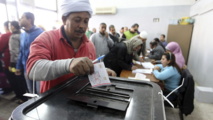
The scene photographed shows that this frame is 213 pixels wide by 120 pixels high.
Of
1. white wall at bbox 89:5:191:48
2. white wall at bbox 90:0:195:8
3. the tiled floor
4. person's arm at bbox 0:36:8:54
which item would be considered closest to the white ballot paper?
the tiled floor

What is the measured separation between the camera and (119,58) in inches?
80.7

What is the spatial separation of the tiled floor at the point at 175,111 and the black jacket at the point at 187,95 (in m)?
0.36

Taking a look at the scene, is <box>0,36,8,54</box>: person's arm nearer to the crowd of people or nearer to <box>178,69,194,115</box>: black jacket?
the crowd of people

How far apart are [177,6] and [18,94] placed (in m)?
5.77

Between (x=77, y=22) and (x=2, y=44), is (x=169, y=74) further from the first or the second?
Answer: (x=2, y=44)

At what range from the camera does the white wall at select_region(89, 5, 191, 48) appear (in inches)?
198

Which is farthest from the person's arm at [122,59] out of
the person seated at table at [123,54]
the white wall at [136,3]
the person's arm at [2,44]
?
the white wall at [136,3]

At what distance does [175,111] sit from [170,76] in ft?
2.36

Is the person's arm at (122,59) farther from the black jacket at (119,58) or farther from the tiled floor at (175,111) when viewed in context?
the tiled floor at (175,111)

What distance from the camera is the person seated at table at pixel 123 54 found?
199 centimetres

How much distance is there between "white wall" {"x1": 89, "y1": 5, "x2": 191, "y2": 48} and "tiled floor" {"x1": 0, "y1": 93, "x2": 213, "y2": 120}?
3.68m

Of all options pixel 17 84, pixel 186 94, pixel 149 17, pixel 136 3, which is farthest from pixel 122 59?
pixel 136 3

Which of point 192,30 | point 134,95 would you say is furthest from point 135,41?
point 192,30

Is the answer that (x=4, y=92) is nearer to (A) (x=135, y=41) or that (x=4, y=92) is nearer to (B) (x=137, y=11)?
(A) (x=135, y=41)
